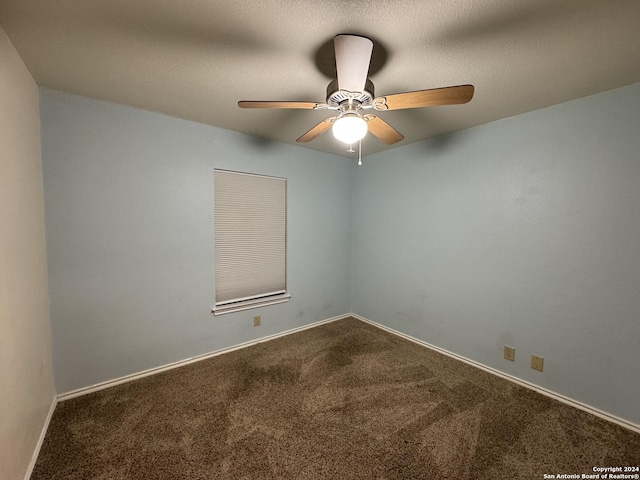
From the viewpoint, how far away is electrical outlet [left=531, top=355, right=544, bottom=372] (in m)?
2.22

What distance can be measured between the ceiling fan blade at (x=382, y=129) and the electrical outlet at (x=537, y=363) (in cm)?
220

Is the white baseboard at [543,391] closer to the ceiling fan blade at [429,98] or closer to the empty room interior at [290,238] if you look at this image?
the empty room interior at [290,238]

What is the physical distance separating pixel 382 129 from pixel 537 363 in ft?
7.72

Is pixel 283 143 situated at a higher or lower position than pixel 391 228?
higher

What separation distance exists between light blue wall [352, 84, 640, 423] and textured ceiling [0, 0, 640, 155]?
1.27ft

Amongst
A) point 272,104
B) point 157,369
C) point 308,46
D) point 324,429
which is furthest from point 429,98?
point 157,369

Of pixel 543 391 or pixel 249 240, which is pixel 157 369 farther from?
pixel 543 391

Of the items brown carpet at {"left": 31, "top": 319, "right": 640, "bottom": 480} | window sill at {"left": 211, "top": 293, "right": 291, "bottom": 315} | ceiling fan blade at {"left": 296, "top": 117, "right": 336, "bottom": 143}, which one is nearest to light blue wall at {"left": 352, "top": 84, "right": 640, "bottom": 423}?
brown carpet at {"left": 31, "top": 319, "right": 640, "bottom": 480}

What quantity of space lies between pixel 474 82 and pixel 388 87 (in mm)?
582

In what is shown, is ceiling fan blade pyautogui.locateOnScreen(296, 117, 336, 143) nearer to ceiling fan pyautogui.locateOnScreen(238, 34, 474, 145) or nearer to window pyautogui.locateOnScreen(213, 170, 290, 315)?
ceiling fan pyautogui.locateOnScreen(238, 34, 474, 145)

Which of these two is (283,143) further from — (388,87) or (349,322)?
(349,322)

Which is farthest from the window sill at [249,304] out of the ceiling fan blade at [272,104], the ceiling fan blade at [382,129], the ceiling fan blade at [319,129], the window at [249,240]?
the ceiling fan blade at [382,129]

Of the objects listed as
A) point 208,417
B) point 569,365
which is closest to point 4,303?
point 208,417

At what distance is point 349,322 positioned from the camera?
150 inches
